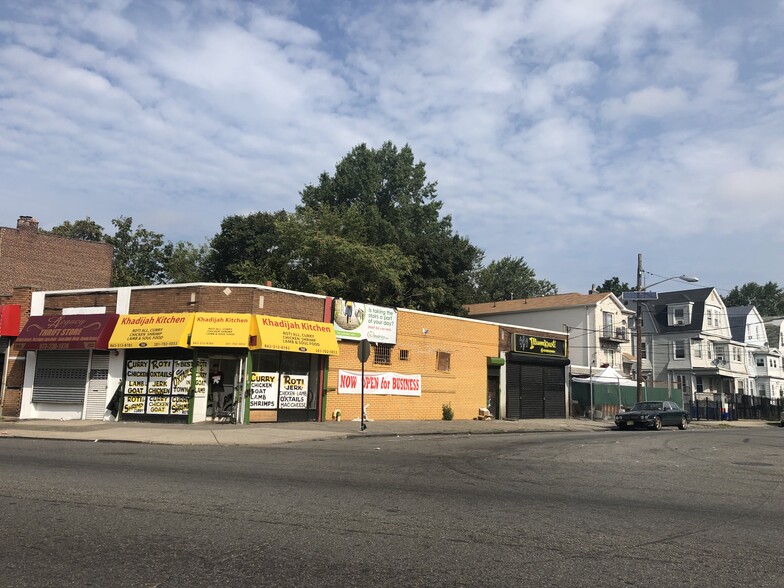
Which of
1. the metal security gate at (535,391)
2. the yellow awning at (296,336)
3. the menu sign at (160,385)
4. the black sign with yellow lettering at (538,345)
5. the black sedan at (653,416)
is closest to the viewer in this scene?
the menu sign at (160,385)

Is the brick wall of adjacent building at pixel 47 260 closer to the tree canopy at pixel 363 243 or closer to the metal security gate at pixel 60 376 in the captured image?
the tree canopy at pixel 363 243

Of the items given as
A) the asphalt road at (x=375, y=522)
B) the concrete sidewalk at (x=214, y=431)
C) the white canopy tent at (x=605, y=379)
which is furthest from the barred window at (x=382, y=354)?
the white canopy tent at (x=605, y=379)

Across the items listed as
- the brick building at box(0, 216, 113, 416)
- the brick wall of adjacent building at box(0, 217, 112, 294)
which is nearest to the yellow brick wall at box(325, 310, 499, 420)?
the brick building at box(0, 216, 113, 416)

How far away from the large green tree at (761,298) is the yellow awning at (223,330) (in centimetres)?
10628

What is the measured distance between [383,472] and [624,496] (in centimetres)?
380

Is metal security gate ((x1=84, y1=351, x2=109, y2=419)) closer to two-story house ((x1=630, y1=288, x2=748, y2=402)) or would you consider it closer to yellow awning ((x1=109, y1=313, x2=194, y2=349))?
yellow awning ((x1=109, y1=313, x2=194, y2=349))

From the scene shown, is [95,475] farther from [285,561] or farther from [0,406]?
[0,406]

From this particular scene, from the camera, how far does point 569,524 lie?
684cm

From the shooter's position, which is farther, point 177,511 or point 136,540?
point 177,511

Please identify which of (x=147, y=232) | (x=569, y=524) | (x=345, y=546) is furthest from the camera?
(x=147, y=232)

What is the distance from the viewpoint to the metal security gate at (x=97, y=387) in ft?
72.8

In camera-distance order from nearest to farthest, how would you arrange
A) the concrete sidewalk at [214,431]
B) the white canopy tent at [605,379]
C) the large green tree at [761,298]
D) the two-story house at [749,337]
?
1. the concrete sidewalk at [214,431]
2. the white canopy tent at [605,379]
3. the two-story house at [749,337]
4. the large green tree at [761,298]

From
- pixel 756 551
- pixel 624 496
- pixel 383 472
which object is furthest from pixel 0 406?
pixel 756 551

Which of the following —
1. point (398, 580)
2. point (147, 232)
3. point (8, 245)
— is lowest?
point (398, 580)
